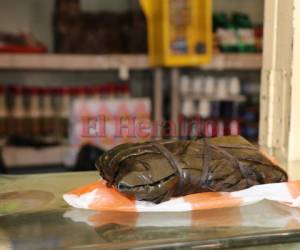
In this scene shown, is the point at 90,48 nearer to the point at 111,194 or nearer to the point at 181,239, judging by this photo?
the point at 111,194

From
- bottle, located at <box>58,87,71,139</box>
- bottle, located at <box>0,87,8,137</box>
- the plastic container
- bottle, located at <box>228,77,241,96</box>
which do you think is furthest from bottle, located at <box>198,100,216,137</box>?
bottle, located at <box>0,87,8,137</box>

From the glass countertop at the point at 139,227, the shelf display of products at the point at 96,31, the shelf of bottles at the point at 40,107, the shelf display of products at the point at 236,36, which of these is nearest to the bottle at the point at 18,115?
the shelf of bottles at the point at 40,107

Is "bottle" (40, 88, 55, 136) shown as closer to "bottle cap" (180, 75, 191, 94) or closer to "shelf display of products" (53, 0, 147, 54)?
"shelf display of products" (53, 0, 147, 54)

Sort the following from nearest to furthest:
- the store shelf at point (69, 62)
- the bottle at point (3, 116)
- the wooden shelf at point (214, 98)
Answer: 1. the store shelf at point (69, 62)
2. the bottle at point (3, 116)
3. the wooden shelf at point (214, 98)

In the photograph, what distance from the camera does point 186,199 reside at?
75 cm

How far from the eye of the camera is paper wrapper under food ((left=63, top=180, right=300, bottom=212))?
2.42ft

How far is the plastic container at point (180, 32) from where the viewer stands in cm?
221

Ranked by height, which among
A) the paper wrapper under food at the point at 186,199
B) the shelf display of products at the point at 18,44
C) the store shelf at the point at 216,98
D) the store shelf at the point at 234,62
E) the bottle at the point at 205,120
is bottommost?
the bottle at the point at 205,120

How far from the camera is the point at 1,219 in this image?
27.0 inches

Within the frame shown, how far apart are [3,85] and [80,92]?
388 millimetres

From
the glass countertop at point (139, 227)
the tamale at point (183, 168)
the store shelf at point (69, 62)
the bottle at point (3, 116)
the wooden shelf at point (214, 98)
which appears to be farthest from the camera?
the wooden shelf at point (214, 98)

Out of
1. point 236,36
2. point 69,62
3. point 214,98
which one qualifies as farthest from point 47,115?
point 236,36

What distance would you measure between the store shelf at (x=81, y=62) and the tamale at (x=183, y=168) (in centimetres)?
148

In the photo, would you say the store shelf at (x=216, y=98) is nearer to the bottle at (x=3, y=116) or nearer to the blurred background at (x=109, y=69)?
the blurred background at (x=109, y=69)
